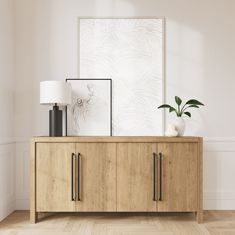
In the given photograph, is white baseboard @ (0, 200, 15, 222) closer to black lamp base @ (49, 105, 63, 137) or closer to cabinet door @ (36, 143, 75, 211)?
cabinet door @ (36, 143, 75, 211)

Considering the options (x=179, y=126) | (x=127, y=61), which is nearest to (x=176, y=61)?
(x=127, y=61)

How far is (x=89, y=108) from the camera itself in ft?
12.7

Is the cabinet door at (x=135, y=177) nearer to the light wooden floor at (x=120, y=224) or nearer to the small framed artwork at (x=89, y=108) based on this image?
the light wooden floor at (x=120, y=224)

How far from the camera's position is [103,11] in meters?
3.88

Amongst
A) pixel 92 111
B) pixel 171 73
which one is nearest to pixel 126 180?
pixel 92 111

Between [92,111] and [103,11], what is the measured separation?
1.08m

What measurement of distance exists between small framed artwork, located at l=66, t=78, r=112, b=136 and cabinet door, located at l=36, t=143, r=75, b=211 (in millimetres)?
503

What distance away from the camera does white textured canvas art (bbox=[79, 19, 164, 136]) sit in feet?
12.7

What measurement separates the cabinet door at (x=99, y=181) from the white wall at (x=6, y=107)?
789mm

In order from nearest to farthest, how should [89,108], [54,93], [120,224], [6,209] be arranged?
[120,224] → [54,93] → [6,209] → [89,108]

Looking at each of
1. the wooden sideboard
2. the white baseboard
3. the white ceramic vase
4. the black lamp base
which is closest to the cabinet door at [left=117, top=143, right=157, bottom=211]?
the wooden sideboard

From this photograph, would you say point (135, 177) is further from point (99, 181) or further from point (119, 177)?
point (99, 181)

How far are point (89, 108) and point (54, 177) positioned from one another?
874 millimetres

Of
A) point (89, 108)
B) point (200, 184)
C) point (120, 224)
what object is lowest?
point (120, 224)
